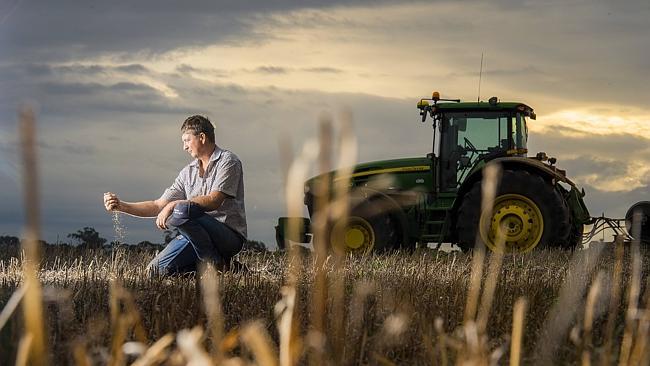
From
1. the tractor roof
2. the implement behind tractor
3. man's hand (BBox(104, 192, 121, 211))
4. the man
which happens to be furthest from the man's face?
the tractor roof

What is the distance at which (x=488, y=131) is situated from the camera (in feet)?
39.9

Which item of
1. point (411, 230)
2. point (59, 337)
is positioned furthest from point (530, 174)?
point (59, 337)

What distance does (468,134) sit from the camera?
12.2 meters

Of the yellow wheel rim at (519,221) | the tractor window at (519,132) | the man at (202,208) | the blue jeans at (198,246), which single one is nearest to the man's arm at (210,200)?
the man at (202,208)

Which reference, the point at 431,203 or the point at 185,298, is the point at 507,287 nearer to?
the point at 185,298

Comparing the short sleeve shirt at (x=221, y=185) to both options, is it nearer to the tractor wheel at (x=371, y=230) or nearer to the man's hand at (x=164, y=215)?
the man's hand at (x=164, y=215)

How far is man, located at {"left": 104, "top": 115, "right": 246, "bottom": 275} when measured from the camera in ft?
23.6

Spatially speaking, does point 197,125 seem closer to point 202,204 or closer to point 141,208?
point 202,204

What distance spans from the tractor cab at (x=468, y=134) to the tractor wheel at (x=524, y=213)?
0.39 m

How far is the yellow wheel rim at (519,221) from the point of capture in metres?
12.0

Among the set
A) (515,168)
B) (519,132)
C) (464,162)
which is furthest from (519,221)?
(519,132)

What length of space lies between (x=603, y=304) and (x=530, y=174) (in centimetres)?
539

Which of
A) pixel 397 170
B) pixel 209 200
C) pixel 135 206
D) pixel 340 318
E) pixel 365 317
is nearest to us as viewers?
pixel 340 318

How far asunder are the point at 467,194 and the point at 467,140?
87 centimetres
